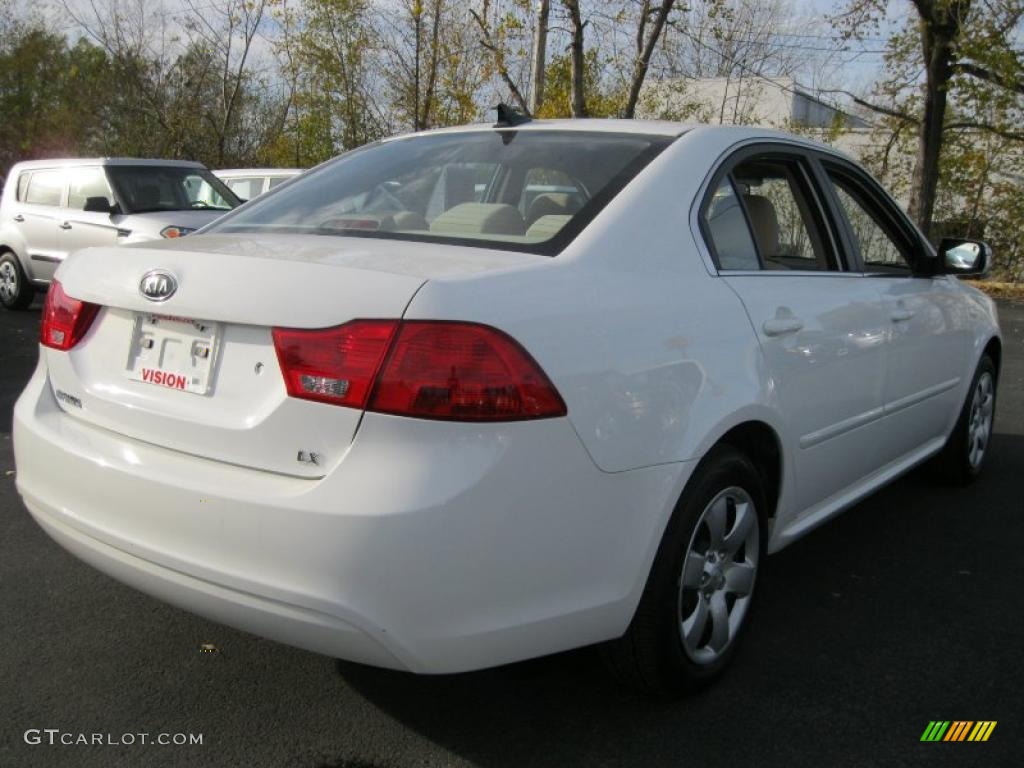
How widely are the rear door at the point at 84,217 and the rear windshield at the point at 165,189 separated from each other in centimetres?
20

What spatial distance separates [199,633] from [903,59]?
2009 centimetres

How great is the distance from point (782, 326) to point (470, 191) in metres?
1.05

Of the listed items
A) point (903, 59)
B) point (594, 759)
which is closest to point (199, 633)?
point (594, 759)

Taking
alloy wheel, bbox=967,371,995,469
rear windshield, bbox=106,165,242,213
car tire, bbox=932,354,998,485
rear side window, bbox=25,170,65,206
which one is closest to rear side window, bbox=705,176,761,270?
car tire, bbox=932,354,998,485

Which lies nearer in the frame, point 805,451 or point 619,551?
point 619,551

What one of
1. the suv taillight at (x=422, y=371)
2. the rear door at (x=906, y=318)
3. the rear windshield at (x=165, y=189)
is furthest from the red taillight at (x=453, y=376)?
the rear windshield at (x=165, y=189)

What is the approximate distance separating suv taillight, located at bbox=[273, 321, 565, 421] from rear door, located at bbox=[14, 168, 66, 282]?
1024 centimetres

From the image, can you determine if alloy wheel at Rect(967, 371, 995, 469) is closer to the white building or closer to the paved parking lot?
the paved parking lot

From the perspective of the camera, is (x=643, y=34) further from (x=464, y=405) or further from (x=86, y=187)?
(x=464, y=405)

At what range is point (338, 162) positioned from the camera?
3.50m

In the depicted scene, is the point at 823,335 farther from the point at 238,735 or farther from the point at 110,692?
the point at 110,692

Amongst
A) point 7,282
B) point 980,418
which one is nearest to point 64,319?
point 980,418

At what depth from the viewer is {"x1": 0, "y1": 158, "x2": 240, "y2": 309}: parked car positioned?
10195 mm

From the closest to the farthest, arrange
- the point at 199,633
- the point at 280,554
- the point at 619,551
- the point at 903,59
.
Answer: the point at 280,554 < the point at 619,551 < the point at 199,633 < the point at 903,59
